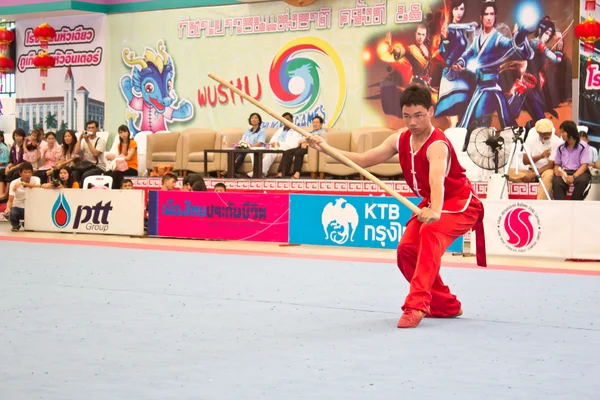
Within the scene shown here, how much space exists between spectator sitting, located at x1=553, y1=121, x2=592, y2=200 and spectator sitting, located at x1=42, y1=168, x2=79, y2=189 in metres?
7.94

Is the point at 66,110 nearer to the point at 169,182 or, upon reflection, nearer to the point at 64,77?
the point at 64,77

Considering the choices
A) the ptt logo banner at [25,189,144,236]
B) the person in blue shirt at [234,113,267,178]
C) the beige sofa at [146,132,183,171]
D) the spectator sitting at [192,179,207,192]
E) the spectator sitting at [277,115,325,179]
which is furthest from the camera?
the beige sofa at [146,132,183,171]

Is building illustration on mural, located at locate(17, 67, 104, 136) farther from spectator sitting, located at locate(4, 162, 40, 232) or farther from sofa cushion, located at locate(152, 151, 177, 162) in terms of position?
spectator sitting, located at locate(4, 162, 40, 232)

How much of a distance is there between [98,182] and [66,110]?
660cm

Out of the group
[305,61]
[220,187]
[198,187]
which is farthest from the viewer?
[305,61]

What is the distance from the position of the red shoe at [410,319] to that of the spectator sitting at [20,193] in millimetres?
10858

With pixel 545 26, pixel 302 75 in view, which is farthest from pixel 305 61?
pixel 545 26

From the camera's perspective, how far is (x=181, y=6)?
20.9 meters

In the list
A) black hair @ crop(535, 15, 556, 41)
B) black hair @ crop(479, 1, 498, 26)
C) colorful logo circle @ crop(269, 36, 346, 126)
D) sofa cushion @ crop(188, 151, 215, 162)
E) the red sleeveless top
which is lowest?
the red sleeveless top

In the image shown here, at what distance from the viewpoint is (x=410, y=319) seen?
6.13 metres

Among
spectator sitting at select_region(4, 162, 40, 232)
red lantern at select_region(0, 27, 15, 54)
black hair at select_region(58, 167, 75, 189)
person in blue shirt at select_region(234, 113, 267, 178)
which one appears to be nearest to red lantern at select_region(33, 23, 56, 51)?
red lantern at select_region(0, 27, 15, 54)

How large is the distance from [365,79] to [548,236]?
25.5ft

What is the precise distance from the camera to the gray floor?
437 cm

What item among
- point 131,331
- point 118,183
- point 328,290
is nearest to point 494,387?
point 131,331
